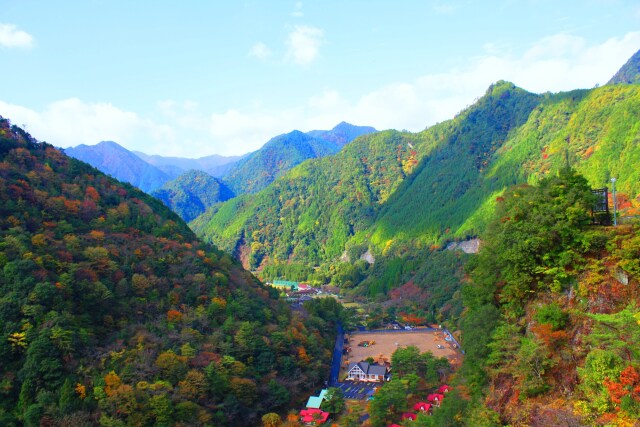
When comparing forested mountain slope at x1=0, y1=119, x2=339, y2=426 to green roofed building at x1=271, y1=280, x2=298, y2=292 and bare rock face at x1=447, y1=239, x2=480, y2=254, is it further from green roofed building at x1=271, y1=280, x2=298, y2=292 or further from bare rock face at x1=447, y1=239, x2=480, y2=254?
green roofed building at x1=271, y1=280, x2=298, y2=292

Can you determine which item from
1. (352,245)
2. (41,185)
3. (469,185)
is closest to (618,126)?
(469,185)

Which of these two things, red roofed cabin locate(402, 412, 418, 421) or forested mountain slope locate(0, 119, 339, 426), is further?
red roofed cabin locate(402, 412, 418, 421)

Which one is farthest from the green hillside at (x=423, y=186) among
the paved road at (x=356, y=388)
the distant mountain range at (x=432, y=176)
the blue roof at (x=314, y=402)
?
the blue roof at (x=314, y=402)

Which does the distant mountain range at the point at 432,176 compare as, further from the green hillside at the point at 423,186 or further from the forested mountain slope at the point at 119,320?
the forested mountain slope at the point at 119,320

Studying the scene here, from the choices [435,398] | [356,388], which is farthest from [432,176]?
[435,398]

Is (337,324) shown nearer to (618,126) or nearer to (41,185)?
(41,185)

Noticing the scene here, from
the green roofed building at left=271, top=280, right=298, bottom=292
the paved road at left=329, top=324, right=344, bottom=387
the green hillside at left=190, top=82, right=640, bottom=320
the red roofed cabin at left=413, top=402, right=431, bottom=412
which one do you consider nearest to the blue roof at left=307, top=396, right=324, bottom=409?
the paved road at left=329, top=324, right=344, bottom=387
